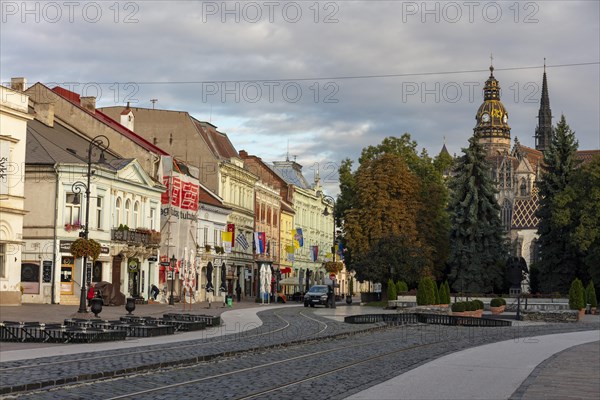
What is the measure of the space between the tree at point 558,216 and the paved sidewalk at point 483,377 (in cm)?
4408

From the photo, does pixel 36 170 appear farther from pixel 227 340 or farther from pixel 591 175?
pixel 591 175

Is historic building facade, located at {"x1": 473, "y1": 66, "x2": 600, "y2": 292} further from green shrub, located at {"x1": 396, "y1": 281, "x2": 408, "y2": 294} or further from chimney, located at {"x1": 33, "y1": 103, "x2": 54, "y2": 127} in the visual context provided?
chimney, located at {"x1": 33, "y1": 103, "x2": 54, "y2": 127}

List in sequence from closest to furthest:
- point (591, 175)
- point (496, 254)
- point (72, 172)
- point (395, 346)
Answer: point (395, 346), point (72, 172), point (591, 175), point (496, 254)

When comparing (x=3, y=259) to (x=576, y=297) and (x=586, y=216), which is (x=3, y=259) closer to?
(x=576, y=297)

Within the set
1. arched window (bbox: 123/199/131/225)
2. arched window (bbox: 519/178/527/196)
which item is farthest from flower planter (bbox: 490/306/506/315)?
arched window (bbox: 519/178/527/196)

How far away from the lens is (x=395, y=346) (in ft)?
93.8

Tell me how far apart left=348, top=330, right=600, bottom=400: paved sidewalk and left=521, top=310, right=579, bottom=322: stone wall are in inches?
907

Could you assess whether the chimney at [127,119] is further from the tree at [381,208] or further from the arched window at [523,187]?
the arched window at [523,187]

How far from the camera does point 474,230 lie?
246 feet

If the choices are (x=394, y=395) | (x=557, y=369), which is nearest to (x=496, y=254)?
(x=557, y=369)

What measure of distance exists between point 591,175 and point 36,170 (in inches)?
1572

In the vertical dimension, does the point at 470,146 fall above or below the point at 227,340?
above

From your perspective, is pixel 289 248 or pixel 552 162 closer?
pixel 552 162

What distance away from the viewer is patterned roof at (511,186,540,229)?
167875 millimetres
